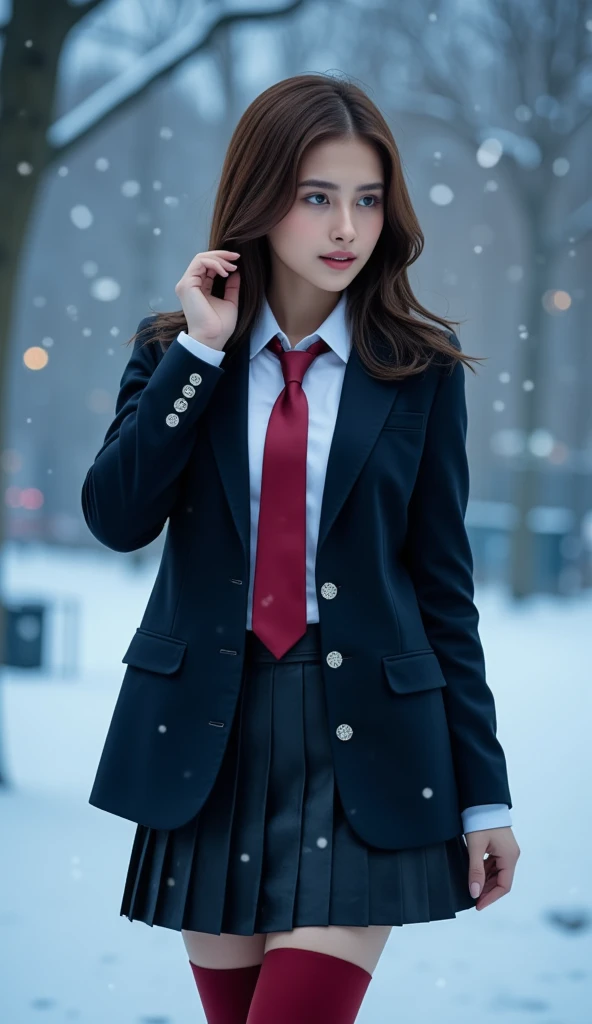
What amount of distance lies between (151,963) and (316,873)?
2398 millimetres

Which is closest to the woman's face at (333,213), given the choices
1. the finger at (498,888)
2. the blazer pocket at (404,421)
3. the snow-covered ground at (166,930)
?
the blazer pocket at (404,421)

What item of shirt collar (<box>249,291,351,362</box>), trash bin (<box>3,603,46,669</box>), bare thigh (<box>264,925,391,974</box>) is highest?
shirt collar (<box>249,291,351,362</box>)

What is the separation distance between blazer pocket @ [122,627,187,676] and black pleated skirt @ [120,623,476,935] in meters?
0.10

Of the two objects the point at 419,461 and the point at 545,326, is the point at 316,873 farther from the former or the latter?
the point at 545,326

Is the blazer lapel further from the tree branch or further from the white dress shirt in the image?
the tree branch

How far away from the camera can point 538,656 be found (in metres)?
8.02

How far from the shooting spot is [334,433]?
1577mm

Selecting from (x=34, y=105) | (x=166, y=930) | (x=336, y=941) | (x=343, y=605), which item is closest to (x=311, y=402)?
(x=343, y=605)

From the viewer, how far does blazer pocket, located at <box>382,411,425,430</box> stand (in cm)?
161

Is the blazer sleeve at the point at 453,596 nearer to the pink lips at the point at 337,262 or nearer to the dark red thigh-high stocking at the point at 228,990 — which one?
the pink lips at the point at 337,262

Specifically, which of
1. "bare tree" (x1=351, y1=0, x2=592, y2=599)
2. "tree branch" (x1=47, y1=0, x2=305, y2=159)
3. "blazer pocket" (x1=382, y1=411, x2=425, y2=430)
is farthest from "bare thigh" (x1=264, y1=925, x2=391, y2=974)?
"bare tree" (x1=351, y1=0, x2=592, y2=599)

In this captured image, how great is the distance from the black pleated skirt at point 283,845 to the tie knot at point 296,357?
1.20 feet

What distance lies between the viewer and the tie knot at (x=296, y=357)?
5.35ft

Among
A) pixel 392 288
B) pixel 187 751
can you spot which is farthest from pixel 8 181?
pixel 187 751
